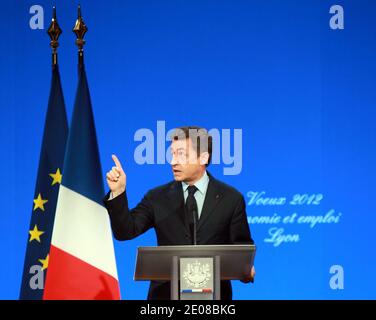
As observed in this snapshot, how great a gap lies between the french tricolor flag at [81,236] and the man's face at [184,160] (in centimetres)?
60

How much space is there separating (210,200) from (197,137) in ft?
1.43

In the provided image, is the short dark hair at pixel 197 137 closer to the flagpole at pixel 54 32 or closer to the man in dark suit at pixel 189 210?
the man in dark suit at pixel 189 210

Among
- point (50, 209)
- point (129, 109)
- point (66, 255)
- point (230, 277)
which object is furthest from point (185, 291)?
point (129, 109)

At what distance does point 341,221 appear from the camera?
6.20 meters

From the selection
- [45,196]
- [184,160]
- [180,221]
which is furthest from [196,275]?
[45,196]

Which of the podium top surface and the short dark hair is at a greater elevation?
→ the short dark hair

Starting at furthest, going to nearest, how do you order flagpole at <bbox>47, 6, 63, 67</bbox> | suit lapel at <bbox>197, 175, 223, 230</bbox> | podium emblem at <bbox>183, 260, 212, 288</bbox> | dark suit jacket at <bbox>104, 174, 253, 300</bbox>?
flagpole at <bbox>47, 6, 63, 67</bbox>, suit lapel at <bbox>197, 175, 223, 230</bbox>, dark suit jacket at <bbox>104, 174, 253, 300</bbox>, podium emblem at <bbox>183, 260, 212, 288</bbox>

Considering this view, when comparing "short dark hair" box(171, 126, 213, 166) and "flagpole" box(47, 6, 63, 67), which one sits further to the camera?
"flagpole" box(47, 6, 63, 67)

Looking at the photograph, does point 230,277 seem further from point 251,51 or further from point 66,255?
point 251,51

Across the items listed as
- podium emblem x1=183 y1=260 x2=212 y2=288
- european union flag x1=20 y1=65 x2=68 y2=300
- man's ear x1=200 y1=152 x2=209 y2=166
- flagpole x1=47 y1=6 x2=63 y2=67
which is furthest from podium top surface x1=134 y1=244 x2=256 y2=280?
flagpole x1=47 y1=6 x2=63 y2=67

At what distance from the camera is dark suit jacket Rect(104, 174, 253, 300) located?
5.26 metres

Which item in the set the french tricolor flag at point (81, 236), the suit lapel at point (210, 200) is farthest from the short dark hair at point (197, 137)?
the french tricolor flag at point (81, 236)

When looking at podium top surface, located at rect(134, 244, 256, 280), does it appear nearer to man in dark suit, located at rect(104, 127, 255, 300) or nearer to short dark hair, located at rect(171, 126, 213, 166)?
man in dark suit, located at rect(104, 127, 255, 300)
